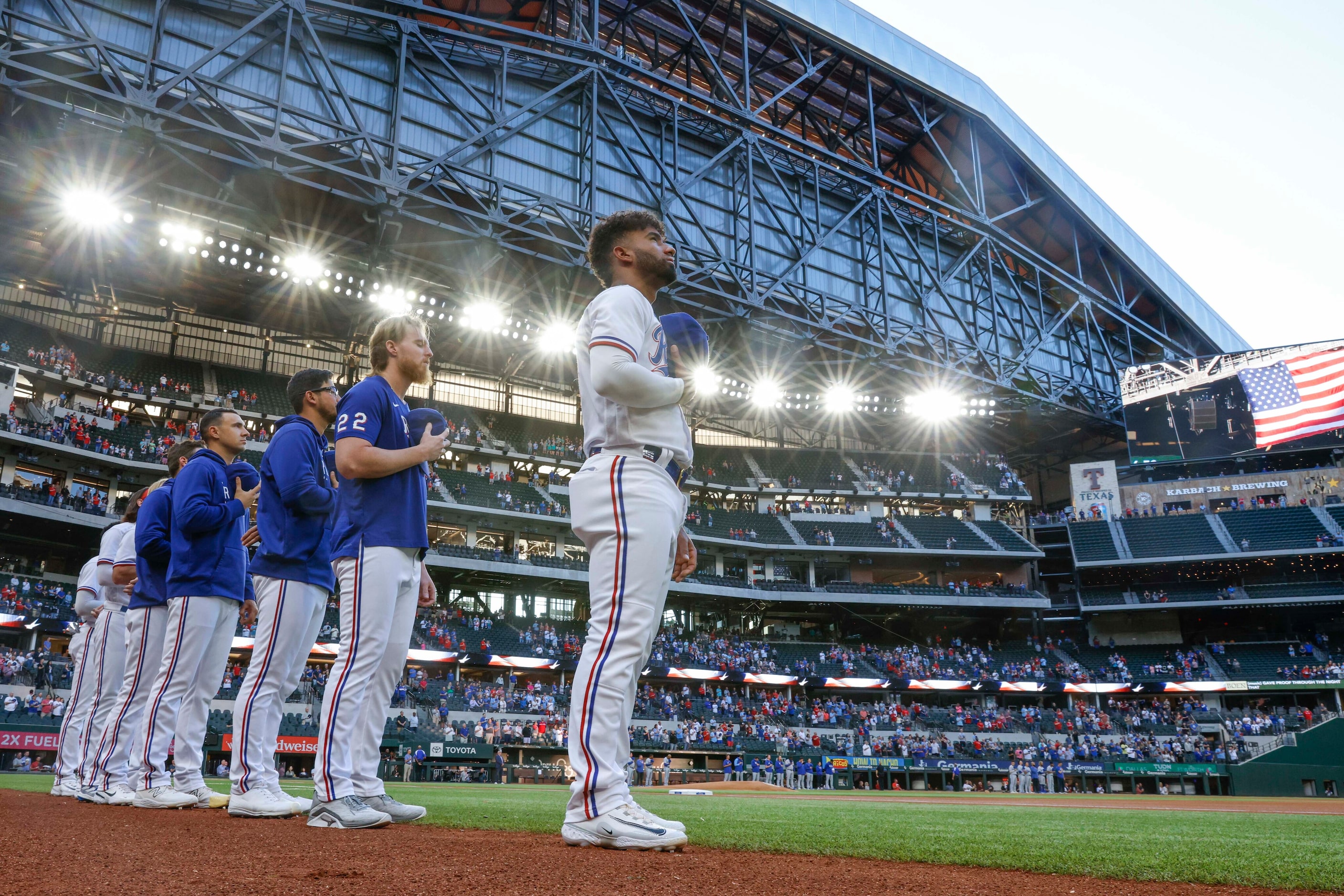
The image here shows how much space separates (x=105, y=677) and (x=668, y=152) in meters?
30.5

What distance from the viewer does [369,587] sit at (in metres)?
3.68

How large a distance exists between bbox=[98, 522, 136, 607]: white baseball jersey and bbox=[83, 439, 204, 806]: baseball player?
0.69 meters

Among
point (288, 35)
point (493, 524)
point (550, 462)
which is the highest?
point (288, 35)

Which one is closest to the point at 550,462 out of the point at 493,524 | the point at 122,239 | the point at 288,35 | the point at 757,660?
the point at 493,524

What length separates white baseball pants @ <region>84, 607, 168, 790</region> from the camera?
512cm

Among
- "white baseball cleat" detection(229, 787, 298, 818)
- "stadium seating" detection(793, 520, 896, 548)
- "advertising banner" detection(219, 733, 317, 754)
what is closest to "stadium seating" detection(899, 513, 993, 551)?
"stadium seating" detection(793, 520, 896, 548)

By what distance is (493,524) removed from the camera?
38.6 meters

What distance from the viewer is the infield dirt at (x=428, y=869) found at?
211 centimetres

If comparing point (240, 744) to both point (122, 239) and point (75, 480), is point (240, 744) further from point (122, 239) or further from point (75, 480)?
point (75, 480)

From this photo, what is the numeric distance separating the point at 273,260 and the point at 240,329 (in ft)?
37.4

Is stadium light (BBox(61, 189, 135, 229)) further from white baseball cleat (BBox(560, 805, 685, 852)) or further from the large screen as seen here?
the large screen

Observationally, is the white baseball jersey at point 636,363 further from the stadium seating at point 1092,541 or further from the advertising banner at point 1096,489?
the advertising banner at point 1096,489

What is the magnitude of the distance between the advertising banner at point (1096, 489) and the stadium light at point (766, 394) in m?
17.8

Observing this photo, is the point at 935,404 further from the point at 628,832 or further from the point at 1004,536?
the point at 628,832
